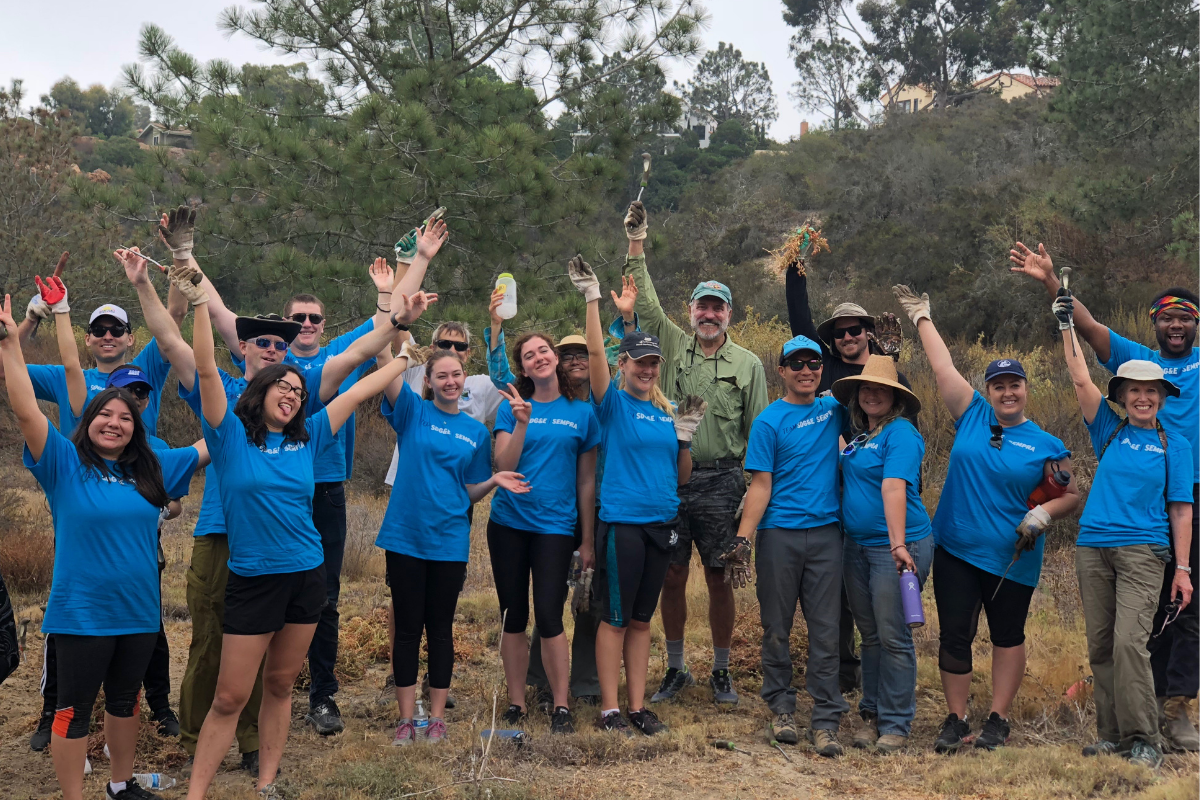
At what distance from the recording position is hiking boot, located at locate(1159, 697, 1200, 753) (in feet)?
17.2

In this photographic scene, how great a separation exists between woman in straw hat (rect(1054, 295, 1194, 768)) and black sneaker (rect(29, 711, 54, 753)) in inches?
209

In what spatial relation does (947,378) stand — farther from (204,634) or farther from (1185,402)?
(204,634)

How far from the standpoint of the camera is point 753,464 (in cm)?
556

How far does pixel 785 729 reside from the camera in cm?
547

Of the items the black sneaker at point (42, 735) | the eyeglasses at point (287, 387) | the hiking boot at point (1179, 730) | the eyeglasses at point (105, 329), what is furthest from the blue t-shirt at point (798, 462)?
the black sneaker at point (42, 735)

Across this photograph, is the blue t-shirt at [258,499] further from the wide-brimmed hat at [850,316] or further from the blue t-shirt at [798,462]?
the wide-brimmed hat at [850,316]

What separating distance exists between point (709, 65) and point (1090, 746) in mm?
63868

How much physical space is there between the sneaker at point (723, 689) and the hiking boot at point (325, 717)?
2173mm

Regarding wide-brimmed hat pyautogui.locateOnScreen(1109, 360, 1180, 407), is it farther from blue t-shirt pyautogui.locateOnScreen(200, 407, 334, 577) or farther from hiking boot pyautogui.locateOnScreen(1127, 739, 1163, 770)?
blue t-shirt pyautogui.locateOnScreen(200, 407, 334, 577)

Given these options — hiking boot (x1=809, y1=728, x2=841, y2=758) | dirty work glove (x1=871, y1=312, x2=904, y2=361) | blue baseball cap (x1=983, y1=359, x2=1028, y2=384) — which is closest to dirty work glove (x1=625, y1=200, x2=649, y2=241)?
dirty work glove (x1=871, y1=312, x2=904, y2=361)

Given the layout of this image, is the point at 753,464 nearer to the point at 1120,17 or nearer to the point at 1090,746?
the point at 1090,746

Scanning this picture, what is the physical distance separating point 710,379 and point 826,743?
2.11 meters

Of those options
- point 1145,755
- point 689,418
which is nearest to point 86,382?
point 689,418

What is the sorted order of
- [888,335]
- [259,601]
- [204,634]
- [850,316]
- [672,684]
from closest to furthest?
1. [259,601]
2. [204,634]
3. [850,316]
4. [888,335]
5. [672,684]
